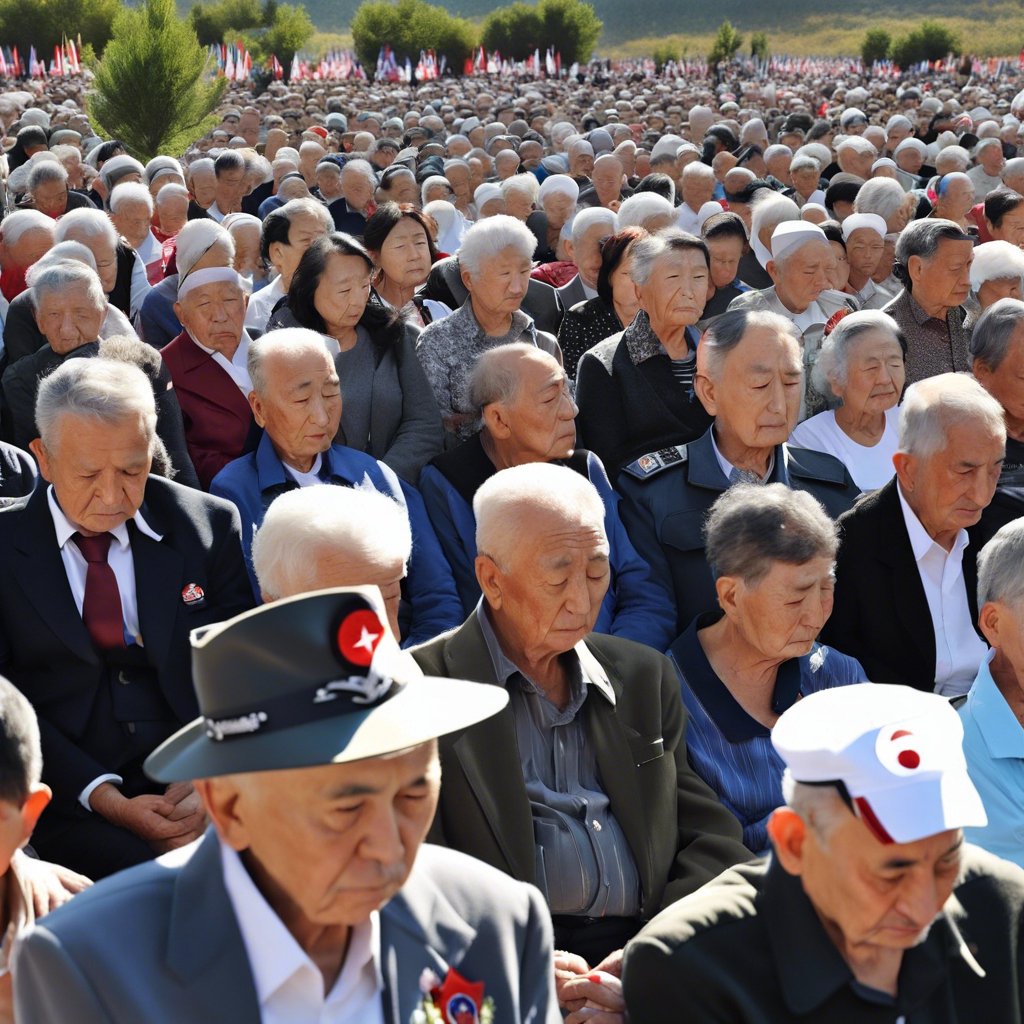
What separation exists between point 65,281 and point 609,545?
2.27 metres

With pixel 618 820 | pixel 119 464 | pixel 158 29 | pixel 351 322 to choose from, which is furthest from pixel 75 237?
pixel 158 29

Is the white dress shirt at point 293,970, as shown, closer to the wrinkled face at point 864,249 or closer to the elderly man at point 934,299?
the elderly man at point 934,299

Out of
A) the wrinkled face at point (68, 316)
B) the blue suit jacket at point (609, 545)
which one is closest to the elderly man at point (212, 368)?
the wrinkled face at point (68, 316)

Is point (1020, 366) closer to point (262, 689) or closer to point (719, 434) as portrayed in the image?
point (719, 434)

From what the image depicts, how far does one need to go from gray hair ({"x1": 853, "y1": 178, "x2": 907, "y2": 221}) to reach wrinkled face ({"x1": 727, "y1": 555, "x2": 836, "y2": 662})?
540 centimetres

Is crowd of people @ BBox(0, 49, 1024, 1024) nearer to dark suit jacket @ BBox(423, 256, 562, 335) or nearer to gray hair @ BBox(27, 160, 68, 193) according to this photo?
dark suit jacket @ BBox(423, 256, 562, 335)

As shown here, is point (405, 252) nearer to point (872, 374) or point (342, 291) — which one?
point (342, 291)

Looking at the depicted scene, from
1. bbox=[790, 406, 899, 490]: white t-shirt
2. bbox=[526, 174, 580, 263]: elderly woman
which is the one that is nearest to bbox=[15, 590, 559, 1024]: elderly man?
bbox=[790, 406, 899, 490]: white t-shirt

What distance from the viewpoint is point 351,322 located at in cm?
510

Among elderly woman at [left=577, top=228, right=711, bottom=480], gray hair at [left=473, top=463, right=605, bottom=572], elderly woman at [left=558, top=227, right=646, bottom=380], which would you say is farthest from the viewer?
elderly woman at [left=558, top=227, right=646, bottom=380]

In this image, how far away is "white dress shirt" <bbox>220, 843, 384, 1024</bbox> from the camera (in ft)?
5.70

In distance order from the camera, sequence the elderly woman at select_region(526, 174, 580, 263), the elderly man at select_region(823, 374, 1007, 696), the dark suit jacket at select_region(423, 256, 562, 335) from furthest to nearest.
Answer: the elderly woman at select_region(526, 174, 580, 263) → the dark suit jacket at select_region(423, 256, 562, 335) → the elderly man at select_region(823, 374, 1007, 696)

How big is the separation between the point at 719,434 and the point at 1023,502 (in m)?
0.89

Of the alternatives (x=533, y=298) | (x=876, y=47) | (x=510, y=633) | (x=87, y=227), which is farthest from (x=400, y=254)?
(x=876, y=47)
